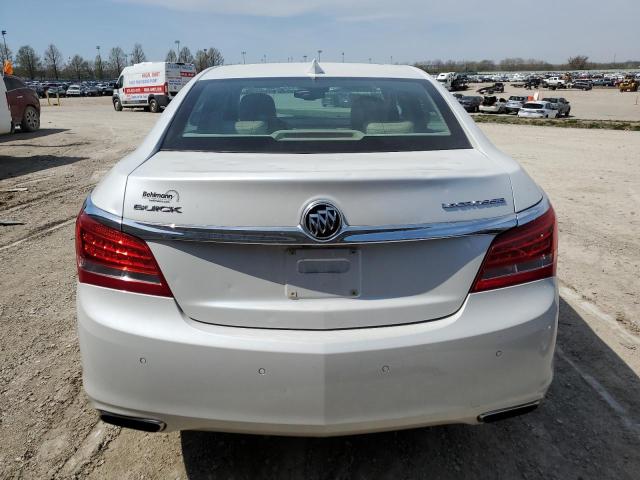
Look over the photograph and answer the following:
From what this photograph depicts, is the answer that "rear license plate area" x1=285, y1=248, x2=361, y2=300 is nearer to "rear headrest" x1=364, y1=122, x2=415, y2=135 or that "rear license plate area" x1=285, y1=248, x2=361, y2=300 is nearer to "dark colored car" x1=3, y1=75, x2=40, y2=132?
"rear headrest" x1=364, y1=122, x2=415, y2=135

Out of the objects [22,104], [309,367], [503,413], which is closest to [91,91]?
[22,104]

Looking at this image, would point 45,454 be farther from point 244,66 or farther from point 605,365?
point 605,365

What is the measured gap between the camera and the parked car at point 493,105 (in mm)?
43600

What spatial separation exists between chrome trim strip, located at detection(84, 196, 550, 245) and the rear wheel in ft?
61.5

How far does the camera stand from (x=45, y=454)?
8.40 ft

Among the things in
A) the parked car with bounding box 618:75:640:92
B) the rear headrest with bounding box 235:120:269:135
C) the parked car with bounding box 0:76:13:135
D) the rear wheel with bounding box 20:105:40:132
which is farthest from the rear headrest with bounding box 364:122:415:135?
the parked car with bounding box 618:75:640:92

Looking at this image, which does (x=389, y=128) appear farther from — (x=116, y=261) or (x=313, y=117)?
(x=116, y=261)

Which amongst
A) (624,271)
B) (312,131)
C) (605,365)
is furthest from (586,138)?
(312,131)

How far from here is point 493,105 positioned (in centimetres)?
4684

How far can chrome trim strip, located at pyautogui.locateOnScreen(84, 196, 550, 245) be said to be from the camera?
1.83 m

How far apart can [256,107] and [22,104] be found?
17.8 meters

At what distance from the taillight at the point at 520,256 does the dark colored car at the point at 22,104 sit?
59.4 feet

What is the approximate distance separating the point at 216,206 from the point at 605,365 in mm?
2751

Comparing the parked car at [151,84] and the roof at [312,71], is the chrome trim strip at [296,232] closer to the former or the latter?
the roof at [312,71]
